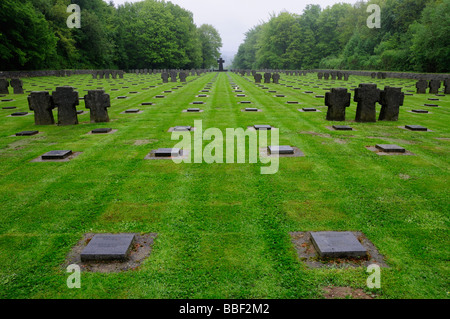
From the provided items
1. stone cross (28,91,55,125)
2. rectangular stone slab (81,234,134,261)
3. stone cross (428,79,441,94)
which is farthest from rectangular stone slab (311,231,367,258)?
stone cross (428,79,441,94)

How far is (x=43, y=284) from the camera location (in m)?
3.02

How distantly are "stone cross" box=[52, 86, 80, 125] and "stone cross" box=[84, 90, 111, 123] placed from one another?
18.4 inches

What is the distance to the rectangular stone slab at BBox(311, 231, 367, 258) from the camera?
3422mm

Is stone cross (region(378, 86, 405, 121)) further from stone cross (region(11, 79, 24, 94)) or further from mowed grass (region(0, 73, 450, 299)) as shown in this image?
stone cross (region(11, 79, 24, 94))

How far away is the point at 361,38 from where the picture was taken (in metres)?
59.9

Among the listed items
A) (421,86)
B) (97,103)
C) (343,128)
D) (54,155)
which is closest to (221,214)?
(54,155)

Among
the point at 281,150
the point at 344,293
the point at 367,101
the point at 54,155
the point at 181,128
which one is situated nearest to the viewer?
the point at 344,293

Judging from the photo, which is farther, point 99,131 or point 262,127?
point 262,127

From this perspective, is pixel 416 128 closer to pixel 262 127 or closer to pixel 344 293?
pixel 262 127

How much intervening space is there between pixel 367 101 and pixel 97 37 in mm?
60466

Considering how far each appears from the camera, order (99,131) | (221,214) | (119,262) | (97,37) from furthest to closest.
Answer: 1. (97,37)
2. (99,131)
3. (221,214)
4. (119,262)

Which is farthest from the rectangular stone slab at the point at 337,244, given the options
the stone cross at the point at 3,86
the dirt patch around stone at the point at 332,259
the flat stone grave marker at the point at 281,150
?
the stone cross at the point at 3,86

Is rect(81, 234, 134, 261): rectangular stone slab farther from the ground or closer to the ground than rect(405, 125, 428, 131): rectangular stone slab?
closer to the ground
